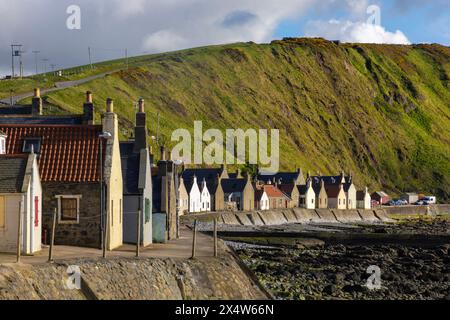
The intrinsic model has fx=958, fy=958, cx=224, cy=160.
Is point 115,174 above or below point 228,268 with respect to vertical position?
above

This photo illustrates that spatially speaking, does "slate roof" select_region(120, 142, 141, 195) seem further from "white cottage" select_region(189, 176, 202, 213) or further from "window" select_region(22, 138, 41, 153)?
"white cottage" select_region(189, 176, 202, 213)

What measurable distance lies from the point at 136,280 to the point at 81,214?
360 inches

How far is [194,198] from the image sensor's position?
115062mm

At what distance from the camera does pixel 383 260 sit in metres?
60.6

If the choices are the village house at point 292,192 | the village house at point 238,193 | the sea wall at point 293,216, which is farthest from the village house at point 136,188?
the village house at point 292,192

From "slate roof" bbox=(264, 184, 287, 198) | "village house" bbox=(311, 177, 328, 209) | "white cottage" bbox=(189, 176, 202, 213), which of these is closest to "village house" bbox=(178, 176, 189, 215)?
"white cottage" bbox=(189, 176, 202, 213)

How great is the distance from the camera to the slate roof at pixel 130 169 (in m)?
46.3

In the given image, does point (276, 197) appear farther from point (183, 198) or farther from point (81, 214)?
point (81, 214)

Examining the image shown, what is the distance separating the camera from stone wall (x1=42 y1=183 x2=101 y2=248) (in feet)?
134

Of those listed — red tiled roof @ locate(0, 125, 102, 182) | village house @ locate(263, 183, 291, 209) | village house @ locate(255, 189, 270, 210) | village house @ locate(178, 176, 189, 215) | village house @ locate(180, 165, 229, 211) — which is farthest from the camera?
village house @ locate(263, 183, 291, 209)

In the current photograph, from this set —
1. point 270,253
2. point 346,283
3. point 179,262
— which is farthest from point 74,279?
point 270,253

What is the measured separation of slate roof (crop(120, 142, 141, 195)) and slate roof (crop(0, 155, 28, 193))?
9.13m
